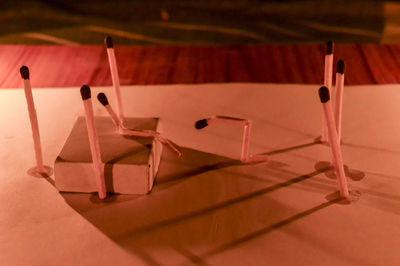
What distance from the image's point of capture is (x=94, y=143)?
3.35 feet

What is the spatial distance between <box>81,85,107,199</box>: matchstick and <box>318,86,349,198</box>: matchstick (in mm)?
361

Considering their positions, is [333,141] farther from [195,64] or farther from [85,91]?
[195,64]

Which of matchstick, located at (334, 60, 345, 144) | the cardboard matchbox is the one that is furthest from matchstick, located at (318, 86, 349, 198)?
the cardboard matchbox

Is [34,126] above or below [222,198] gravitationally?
above

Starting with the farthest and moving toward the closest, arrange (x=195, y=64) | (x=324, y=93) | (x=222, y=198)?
(x=195, y=64)
(x=222, y=198)
(x=324, y=93)

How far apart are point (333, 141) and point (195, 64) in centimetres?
68

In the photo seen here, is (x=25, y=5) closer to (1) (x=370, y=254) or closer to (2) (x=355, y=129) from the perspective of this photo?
(2) (x=355, y=129)

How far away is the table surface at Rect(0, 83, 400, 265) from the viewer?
0.96 meters

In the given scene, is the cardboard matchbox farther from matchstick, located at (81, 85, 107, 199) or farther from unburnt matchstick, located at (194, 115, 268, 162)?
unburnt matchstick, located at (194, 115, 268, 162)

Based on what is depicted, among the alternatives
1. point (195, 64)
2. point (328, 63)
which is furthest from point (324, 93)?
point (195, 64)

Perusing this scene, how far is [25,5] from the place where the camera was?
1981 mm

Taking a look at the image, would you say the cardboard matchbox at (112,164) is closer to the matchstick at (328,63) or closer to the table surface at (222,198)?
the table surface at (222,198)

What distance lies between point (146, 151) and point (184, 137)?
8.3 inches

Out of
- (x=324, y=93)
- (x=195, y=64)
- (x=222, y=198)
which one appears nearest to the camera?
(x=324, y=93)
